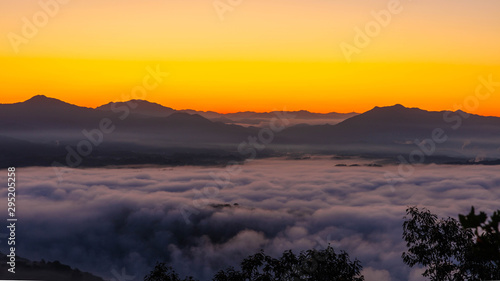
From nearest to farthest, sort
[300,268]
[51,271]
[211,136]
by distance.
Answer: [300,268] < [51,271] < [211,136]

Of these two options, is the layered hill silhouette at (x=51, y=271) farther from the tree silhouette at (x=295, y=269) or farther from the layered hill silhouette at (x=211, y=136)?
the tree silhouette at (x=295, y=269)

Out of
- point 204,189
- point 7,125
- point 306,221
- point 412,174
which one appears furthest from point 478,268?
point 7,125

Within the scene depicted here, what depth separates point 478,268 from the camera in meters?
9.82

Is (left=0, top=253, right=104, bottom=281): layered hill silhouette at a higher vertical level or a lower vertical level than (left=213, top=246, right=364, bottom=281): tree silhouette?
lower

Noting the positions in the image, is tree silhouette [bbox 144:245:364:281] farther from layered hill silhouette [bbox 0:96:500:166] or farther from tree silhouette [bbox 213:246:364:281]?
layered hill silhouette [bbox 0:96:500:166]

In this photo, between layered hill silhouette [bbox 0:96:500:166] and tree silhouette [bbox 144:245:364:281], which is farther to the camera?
layered hill silhouette [bbox 0:96:500:166]

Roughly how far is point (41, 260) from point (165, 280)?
268ft

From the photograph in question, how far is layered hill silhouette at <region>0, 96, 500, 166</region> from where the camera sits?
73.9 m

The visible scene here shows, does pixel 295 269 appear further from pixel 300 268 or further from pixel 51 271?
pixel 51 271

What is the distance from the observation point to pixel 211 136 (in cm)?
16125

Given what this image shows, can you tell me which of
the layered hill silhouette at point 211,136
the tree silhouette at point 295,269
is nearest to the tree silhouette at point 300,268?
the tree silhouette at point 295,269

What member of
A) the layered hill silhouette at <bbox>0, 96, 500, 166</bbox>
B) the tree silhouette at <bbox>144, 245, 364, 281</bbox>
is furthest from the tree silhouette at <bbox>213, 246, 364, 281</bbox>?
the layered hill silhouette at <bbox>0, 96, 500, 166</bbox>

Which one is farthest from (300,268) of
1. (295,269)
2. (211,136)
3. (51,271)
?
(211,136)

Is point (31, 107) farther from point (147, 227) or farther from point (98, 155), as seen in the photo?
point (147, 227)
